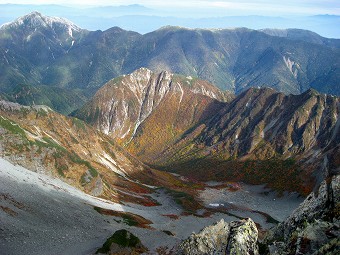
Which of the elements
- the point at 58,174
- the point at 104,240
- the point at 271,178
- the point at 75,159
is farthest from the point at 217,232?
the point at 271,178

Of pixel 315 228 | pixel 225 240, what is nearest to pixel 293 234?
pixel 315 228

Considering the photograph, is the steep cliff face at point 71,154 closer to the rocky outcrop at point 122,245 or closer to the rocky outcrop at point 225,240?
the rocky outcrop at point 122,245

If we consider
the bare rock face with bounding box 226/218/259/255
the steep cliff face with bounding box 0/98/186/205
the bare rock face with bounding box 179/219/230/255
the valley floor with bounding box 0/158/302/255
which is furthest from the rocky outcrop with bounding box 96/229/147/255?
the steep cliff face with bounding box 0/98/186/205

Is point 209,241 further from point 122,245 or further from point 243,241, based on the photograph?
point 122,245

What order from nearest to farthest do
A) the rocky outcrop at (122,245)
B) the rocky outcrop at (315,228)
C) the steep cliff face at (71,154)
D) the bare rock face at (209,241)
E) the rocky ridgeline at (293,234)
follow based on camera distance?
the rocky outcrop at (315,228)
the rocky ridgeline at (293,234)
the bare rock face at (209,241)
the rocky outcrop at (122,245)
the steep cliff face at (71,154)

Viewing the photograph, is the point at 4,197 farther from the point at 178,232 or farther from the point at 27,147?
the point at 178,232

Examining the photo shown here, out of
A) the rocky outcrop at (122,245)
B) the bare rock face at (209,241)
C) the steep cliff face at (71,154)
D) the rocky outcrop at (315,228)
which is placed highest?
the rocky outcrop at (315,228)

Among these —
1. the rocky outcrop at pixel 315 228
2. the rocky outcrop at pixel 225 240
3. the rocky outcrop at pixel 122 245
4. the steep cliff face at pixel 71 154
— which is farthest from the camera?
the steep cliff face at pixel 71 154

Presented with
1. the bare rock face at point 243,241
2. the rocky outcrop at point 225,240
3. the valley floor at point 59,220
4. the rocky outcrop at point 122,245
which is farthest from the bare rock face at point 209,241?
the valley floor at point 59,220
